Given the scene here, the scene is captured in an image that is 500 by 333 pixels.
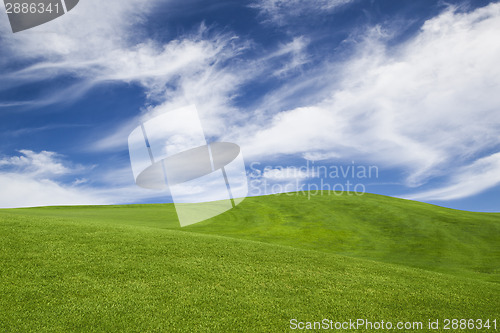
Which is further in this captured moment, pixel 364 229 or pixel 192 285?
pixel 364 229

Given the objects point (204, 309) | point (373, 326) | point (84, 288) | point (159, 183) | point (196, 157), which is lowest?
point (373, 326)

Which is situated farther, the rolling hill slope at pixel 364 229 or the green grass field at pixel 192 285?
the rolling hill slope at pixel 364 229

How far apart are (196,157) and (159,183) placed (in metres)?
2.76

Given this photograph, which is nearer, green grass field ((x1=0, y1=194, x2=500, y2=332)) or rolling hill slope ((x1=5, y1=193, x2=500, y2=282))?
green grass field ((x1=0, y1=194, x2=500, y2=332))

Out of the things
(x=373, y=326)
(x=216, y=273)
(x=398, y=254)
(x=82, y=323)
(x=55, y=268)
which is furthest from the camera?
(x=398, y=254)

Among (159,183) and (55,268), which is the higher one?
(159,183)

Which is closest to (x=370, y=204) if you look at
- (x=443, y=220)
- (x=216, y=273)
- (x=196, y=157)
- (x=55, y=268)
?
(x=443, y=220)

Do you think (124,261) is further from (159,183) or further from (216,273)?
(159,183)

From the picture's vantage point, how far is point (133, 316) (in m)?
10.5

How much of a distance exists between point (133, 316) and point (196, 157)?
1124cm

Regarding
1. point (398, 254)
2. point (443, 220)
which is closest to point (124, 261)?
point (398, 254)

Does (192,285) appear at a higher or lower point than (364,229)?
lower

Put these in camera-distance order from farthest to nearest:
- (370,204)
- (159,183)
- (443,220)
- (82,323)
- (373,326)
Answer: (370,204), (443,220), (159,183), (373,326), (82,323)

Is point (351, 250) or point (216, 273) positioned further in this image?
point (351, 250)
